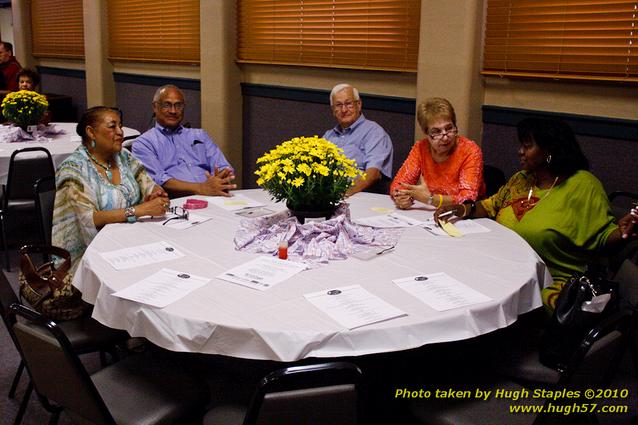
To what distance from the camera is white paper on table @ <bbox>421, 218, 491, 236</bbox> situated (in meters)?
2.69

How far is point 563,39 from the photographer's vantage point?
357 cm

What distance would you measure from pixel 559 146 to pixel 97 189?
2246 mm

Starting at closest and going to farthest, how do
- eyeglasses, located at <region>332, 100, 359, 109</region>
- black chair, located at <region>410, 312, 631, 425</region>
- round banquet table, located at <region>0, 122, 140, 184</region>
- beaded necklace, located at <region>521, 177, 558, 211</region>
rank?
black chair, located at <region>410, 312, 631, 425</region>
beaded necklace, located at <region>521, 177, 558, 211</region>
eyeglasses, located at <region>332, 100, 359, 109</region>
round banquet table, located at <region>0, 122, 140, 184</region>

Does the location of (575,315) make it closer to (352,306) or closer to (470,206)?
(352,306)

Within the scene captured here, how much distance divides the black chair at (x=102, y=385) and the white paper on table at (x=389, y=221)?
1150mm

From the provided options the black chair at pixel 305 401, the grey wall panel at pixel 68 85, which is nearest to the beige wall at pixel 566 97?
the black chair at pixel 305 401

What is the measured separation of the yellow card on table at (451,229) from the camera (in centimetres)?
263

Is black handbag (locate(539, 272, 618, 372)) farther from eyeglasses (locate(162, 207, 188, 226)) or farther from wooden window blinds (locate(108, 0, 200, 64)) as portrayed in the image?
wooden window blinds (locate(108, 0, 200, 64))

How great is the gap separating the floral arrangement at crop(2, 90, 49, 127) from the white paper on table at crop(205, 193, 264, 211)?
2.49m

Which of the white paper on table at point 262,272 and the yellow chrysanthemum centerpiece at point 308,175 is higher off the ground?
the yellow chrysanthemum centerpiece at point 308,175

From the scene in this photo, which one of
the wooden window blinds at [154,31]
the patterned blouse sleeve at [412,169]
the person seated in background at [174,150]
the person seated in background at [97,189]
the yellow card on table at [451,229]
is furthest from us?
the wooden window blinds at [154,31]

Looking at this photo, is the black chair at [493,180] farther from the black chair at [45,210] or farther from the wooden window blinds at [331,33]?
the black chair at [45,210]

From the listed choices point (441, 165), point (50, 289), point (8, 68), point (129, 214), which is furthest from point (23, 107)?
point (8, 68)

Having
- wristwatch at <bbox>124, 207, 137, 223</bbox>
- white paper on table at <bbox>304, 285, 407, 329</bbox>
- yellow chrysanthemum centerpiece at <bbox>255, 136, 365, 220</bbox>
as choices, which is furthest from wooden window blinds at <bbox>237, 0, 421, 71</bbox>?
white paper on table at <bbox>304, 285, 407, 329</bbox>
